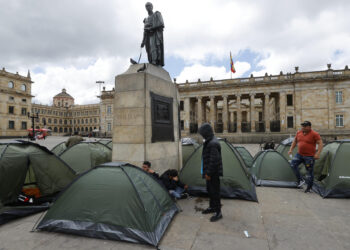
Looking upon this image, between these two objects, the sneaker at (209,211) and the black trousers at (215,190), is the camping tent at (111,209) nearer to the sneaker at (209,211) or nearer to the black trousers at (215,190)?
the sneaker at (209,211)

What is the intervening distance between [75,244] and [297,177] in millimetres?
6596

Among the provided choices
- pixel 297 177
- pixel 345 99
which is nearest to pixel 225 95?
pixel 345 99

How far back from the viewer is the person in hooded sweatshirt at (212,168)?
410 centimetres

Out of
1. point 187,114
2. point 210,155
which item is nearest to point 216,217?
point 210,155

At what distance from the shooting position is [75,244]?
323 centimetres

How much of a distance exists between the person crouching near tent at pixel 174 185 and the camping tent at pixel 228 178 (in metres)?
0.37

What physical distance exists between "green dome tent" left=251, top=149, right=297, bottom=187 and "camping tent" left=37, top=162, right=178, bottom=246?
4361 mm

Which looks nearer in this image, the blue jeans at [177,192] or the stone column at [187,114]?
the blue jeans at [177,192]

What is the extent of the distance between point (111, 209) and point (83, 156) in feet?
15.4

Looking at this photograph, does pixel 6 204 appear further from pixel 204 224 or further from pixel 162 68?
pixel 162 68

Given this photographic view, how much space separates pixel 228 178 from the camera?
220 inches

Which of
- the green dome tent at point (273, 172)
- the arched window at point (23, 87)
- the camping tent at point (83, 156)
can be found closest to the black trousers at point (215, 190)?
the green dome tent at point (273, 172)

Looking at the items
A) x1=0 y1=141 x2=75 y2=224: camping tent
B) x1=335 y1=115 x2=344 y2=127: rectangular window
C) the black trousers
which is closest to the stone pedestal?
x1=0 y1=141 x2=75 y2=224: camping tent

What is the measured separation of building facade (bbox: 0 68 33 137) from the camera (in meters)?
48.3
